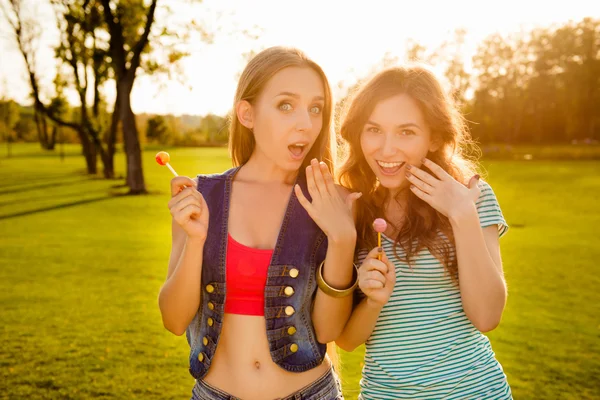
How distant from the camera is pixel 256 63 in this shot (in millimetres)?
2500

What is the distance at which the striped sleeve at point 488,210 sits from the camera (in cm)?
242

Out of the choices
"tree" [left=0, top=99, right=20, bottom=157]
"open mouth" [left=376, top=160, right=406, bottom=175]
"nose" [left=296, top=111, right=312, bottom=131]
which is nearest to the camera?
"nose" [left=296, top=111, right=312, bottom=131]

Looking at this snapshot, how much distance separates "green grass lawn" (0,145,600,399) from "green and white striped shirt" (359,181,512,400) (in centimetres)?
273

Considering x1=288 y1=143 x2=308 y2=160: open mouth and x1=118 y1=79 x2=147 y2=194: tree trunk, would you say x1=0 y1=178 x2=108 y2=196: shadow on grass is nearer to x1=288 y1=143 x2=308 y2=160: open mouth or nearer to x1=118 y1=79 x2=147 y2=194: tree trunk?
x1=118 y1=79 x2=147 y2=194: tree trunk

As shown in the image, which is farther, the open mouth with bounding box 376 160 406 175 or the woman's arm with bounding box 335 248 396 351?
the open mouth with bounding box 376 160 406 175

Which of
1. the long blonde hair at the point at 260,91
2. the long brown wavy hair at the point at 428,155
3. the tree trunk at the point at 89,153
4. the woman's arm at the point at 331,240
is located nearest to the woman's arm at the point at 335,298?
the woman's arm at the point at 331,240

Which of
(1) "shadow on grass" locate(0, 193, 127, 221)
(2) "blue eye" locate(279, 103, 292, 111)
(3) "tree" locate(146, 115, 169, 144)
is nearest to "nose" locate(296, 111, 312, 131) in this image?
(2) "blue eye" locate(279, 103, 292, 111)

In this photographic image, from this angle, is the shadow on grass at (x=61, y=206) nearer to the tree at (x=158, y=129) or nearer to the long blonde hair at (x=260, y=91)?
the long blonde hair at (x=260, y=91)

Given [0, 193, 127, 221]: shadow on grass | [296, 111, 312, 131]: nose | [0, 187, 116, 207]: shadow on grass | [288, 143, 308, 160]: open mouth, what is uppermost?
[296, 111, 312, 131]: nose

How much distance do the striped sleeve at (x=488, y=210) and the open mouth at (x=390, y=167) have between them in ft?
1.14

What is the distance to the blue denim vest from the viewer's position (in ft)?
7.55

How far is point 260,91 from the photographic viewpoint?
2490 mm

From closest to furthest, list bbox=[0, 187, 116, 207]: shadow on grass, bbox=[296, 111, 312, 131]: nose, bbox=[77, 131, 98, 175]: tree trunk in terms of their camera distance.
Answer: bbox=[296, 111, 312, 131]: nose < bbox=[0, 187, 116, 207]: shadow on grass < bbox=[77, 131, 98, 175]: tree trunk

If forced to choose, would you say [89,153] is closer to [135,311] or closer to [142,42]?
[142,42]
